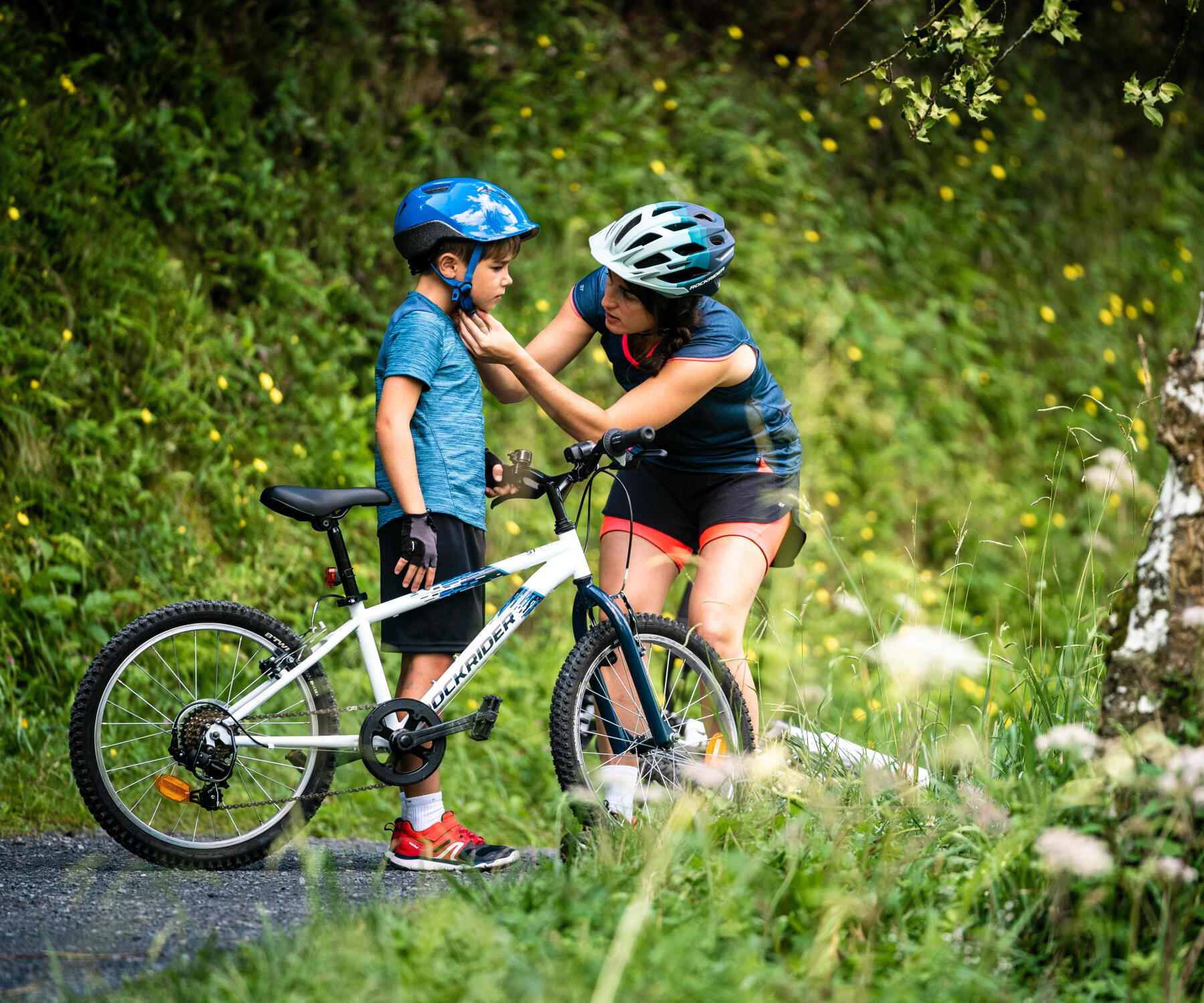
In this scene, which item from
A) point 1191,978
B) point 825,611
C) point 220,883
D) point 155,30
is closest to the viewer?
point 1191,978

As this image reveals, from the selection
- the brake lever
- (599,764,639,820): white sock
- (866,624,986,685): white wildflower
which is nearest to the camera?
(866,624,986,685): white wildflower

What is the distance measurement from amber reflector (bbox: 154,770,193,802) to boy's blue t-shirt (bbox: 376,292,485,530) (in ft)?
3.00

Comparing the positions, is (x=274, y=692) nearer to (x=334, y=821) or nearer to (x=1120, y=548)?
(x=334, y=821)

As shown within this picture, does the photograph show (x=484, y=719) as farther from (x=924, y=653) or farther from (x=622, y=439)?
(x=924, y=653)

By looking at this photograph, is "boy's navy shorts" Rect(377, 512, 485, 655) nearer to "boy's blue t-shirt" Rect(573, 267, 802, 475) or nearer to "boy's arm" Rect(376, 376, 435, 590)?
"boy's arm" Rect(376, 376, 435, 590)

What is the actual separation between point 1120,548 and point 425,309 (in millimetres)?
6179

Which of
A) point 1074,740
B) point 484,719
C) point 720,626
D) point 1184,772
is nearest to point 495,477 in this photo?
point 484,719

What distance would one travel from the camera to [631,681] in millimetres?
3543

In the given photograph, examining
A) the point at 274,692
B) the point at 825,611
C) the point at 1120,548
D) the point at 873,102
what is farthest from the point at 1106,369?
the point at 274,692

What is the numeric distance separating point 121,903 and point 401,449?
138 cm

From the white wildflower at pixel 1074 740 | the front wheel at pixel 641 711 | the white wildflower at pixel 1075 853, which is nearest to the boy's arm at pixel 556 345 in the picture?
the front wheel at pixel 641 711

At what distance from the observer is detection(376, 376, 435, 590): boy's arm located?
10.9 feet

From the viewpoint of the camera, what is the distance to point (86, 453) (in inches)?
197

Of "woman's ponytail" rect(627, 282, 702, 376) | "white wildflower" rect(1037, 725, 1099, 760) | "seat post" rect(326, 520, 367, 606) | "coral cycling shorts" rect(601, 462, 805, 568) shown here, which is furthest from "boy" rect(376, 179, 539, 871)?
"white wildflower" rect(1037, 725, 1099, 760)
